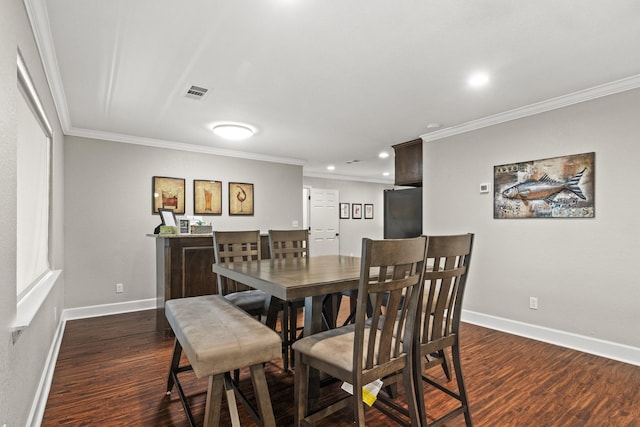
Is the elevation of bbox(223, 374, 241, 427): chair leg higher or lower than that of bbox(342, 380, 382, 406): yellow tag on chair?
lower

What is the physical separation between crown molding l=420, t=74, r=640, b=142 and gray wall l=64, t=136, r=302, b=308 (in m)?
3.67

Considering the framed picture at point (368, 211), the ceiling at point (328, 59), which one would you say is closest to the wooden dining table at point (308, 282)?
the ceiling at point (328, 59)

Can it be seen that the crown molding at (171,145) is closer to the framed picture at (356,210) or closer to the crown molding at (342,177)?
the crown molding at (342,177)

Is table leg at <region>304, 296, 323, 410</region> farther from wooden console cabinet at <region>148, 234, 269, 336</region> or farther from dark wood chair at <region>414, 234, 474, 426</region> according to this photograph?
wooden console cabinet at <region>148, 234, 269, 336</region>

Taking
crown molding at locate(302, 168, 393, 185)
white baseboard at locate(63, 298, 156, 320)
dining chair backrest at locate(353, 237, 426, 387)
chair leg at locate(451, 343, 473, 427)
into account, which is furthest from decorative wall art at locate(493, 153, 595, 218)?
white baseboard at locate(63, 298, 156, 320)

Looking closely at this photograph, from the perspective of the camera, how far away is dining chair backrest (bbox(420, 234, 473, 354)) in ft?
5.24

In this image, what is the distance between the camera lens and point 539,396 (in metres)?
2.17

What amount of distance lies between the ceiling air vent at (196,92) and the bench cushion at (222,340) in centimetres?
200

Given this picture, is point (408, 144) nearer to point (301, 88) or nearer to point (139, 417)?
point (301, 88)

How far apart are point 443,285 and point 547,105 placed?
8.69 feet

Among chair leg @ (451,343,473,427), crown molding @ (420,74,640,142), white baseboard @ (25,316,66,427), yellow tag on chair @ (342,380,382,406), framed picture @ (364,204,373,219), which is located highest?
crown molding @ (420,74,640,142)

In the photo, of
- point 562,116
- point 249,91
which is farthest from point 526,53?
point 249,91

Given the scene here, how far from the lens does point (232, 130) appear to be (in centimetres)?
388

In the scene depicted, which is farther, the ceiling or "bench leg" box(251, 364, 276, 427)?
the ceiling
